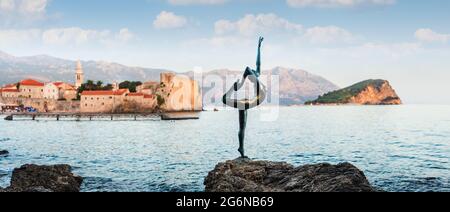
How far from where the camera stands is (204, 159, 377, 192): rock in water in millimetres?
11948

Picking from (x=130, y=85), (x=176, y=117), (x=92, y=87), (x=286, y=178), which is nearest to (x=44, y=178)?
(x=286, y=178)

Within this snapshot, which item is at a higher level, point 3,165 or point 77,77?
point 77,77

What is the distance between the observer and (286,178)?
49.5 feet

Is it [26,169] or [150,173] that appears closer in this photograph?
[26,169]

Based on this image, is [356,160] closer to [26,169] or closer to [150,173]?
[150,173]

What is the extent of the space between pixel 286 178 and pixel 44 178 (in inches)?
417

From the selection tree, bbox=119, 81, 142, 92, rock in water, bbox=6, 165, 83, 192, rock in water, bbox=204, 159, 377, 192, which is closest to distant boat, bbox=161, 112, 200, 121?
tree, bbox=119, 81, 142, 92

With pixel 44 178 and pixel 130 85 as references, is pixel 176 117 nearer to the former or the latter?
pixel 130 85

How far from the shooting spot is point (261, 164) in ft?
58.0

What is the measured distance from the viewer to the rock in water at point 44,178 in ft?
53.2

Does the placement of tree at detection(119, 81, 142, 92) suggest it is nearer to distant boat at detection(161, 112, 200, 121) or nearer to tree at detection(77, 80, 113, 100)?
tree at detection(77, 80, 113, 100)
